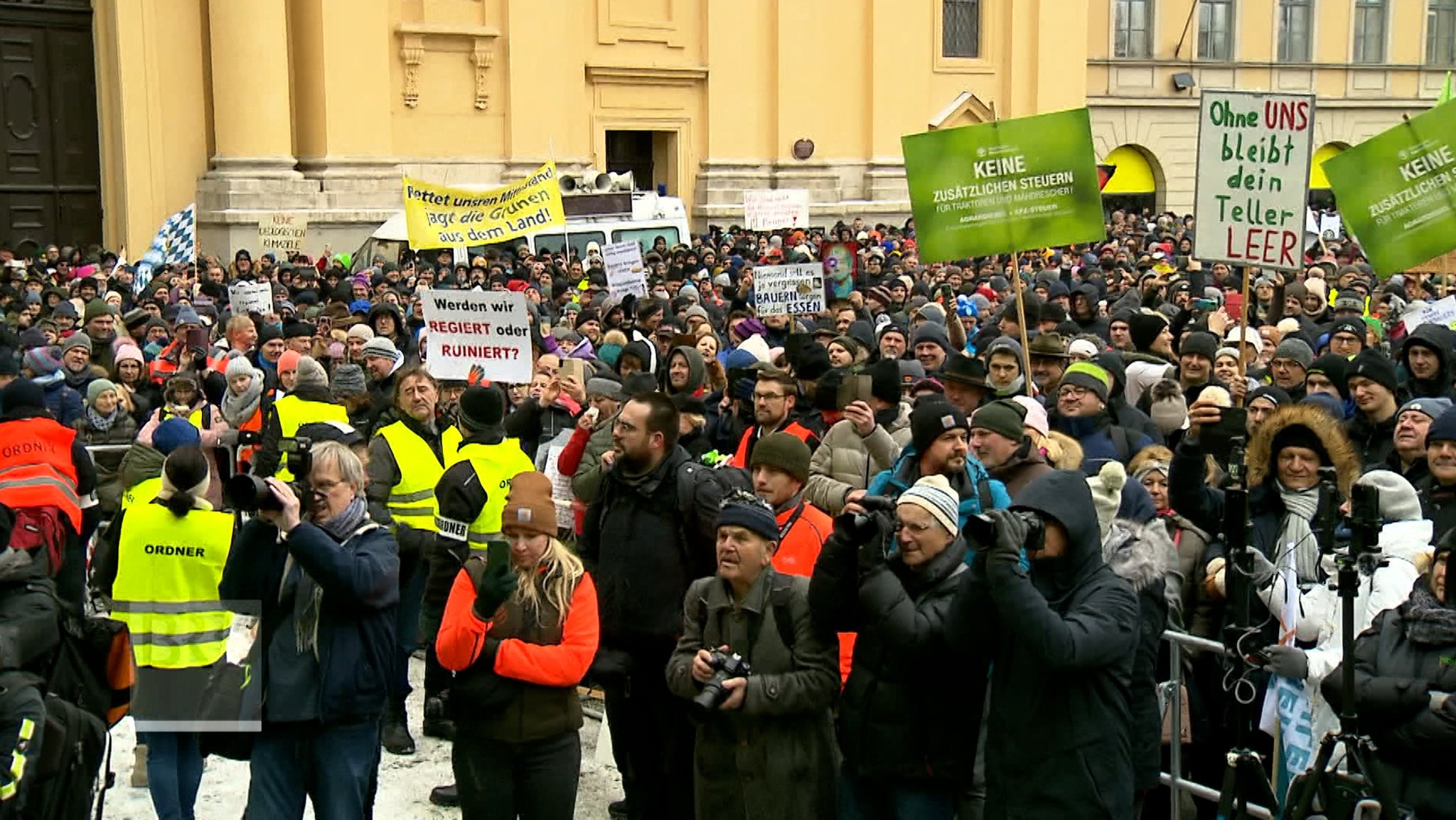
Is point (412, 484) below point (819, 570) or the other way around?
below

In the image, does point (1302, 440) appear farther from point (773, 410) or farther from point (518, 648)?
point (518, 648)

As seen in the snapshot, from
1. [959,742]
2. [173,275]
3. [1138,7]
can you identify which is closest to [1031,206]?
[959,742]

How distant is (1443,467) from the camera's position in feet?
22.0

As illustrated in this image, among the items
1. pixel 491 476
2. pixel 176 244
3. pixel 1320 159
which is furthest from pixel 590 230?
pixel 1320 159

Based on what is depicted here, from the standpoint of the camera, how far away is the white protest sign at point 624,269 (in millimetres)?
17594

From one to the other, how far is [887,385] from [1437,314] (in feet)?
19.9

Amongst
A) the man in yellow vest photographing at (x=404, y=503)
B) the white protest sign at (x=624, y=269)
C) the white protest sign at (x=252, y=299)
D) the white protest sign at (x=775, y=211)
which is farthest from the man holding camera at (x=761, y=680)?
the white protest sign at (x=775, y=211)

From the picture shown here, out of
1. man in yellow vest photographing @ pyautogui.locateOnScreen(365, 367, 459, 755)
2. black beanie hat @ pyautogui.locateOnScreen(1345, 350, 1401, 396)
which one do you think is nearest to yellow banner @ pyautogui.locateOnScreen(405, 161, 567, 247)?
man in yellow vest photographing @ pyautogui.locateOnScreen(365, 367, 459, 755)

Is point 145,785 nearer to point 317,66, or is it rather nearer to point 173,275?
point 173,275

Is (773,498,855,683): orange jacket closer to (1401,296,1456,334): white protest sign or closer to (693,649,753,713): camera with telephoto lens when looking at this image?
(693,649,753,713): camera with telephoto lens

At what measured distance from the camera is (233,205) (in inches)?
1137

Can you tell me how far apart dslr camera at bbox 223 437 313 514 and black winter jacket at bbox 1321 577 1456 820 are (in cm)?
342

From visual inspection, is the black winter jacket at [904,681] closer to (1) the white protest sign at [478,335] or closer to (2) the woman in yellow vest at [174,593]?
(2) the woman in yellow vest at [174,593]

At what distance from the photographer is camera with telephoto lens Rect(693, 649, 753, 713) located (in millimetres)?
5598
